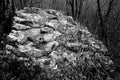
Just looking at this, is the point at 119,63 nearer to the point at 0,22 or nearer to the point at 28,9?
the point at 28,9

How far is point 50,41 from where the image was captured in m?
4.34

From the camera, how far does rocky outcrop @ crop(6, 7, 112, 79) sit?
3.85m

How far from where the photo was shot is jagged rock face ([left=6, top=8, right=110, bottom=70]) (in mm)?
3871

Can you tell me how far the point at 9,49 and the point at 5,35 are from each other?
2.08 ft

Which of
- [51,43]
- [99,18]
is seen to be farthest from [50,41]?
[99,18]

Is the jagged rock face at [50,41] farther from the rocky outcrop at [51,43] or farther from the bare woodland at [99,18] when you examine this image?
the bare woodland at [99,18]

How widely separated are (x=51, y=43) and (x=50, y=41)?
89 mm

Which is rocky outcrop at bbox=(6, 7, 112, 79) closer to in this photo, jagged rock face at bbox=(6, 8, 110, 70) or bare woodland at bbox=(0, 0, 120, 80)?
jagged rock face at bbox=(6, 8, 110, 70)

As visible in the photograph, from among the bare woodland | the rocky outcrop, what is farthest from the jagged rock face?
the bare woodland

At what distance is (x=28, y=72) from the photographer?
3541 millimetres

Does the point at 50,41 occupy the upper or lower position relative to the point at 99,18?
upper

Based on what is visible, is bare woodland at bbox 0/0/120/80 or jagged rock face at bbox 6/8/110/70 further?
bare woodland at bbox 0/0/120/80

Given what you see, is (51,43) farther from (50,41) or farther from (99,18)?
(99,18)

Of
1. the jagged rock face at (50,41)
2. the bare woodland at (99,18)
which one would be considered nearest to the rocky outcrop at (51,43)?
the jagged rock face at (50,41)
